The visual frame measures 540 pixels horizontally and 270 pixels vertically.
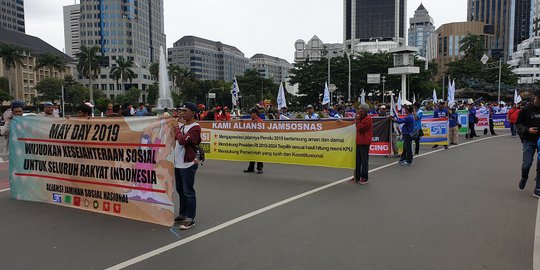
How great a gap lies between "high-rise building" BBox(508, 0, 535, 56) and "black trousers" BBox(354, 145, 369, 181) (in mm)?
188126

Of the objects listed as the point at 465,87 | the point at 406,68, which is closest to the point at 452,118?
the point at 406,68

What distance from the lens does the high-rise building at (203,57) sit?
17700 centimetres

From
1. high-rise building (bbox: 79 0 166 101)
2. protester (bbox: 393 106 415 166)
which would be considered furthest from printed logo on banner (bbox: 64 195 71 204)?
high-rise building (bbox: 79 0 166 101)

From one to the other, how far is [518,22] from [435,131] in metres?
187

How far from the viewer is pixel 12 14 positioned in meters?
169

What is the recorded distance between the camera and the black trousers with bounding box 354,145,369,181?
8766 mm

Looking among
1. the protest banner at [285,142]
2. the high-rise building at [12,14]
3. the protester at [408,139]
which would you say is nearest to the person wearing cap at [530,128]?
the protest banner at [285,142]

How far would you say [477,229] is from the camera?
18.0 ft

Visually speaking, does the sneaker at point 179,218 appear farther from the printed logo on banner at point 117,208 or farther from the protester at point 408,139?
the protester at point 408,139

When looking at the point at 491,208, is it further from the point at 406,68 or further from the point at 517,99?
the point at 406,68

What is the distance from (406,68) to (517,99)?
70.8ft

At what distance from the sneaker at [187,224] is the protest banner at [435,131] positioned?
12.4 meters

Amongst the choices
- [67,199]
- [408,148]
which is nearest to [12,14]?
[408,148]

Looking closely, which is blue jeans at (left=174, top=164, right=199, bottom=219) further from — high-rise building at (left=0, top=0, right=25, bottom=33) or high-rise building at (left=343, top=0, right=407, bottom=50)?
high-rise building at (left=0, top=0, right=25, bottom=33)
